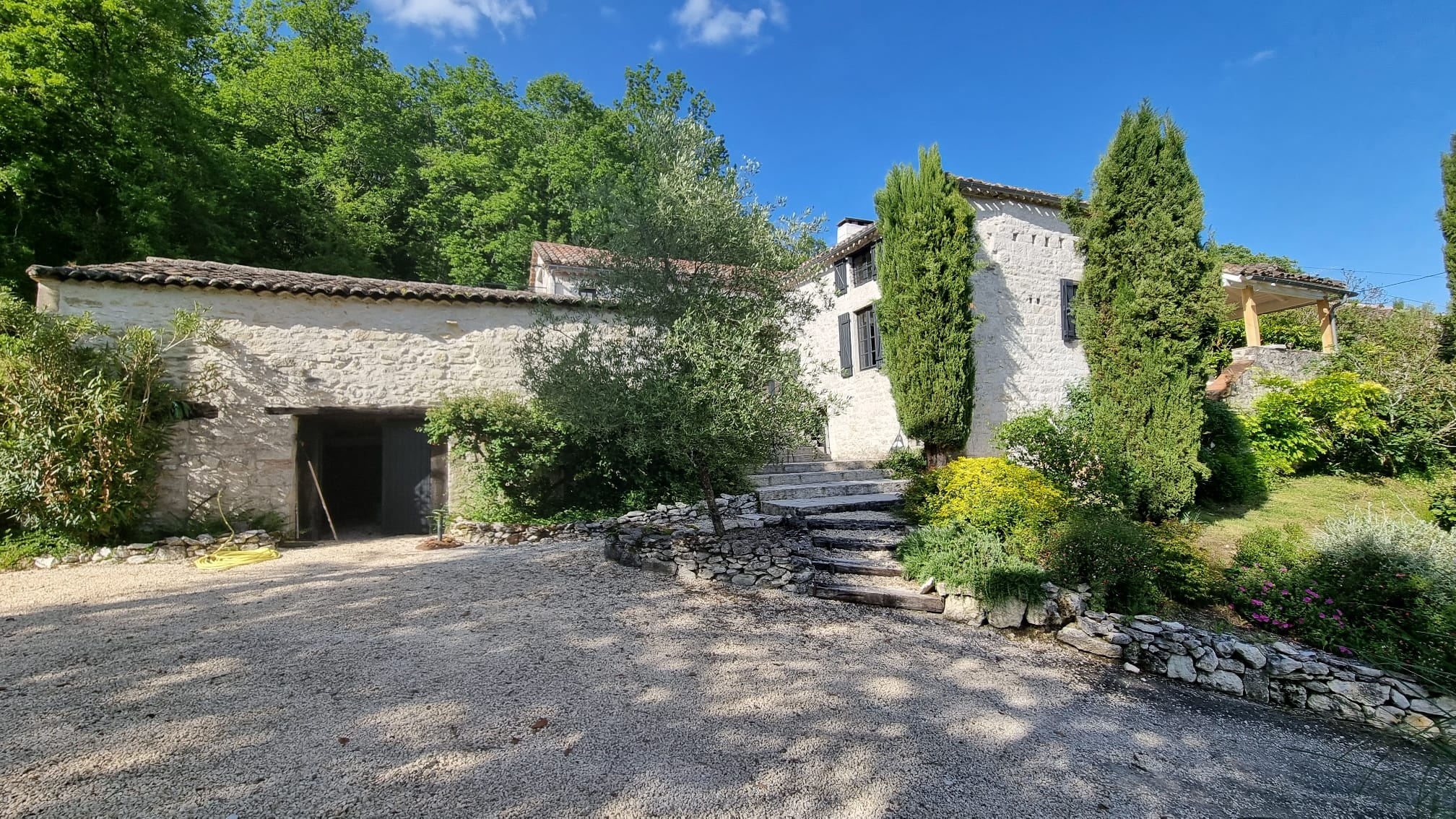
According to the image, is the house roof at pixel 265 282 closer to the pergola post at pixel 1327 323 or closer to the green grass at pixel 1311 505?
the green grass at pixel 1311 505

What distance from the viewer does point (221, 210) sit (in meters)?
12.9

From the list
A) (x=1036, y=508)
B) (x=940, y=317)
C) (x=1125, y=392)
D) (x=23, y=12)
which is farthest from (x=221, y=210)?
(x=1125, y=392)

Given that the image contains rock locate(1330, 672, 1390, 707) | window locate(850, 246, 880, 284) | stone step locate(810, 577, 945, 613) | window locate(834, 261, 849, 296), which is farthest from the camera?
window locate(834, 261, 849, 296)

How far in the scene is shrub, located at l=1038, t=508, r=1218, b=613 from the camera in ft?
16.1

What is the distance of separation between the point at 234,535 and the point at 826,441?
10.9 m

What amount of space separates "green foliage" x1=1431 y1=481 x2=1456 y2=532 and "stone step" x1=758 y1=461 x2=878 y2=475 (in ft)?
21.1

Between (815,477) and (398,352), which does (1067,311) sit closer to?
(815,477)

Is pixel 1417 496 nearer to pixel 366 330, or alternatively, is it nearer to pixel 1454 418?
pixel 1454 418

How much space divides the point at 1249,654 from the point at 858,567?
2.94 m

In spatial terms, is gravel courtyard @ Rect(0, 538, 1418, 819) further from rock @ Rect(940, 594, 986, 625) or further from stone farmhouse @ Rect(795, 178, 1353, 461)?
stone farmhouse @ Rect(795, 178, 1353, 461)

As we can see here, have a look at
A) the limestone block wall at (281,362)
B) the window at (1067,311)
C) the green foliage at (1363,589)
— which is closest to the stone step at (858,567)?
the green foliage at (1363,589)

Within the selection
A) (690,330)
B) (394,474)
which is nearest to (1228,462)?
(690,330)

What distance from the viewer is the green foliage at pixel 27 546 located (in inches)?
250

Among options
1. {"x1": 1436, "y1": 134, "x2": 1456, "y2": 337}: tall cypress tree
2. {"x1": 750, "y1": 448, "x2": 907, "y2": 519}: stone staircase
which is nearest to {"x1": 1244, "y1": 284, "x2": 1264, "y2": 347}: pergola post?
{"x1": 1436, "y1": 134, "x2": 1456, "y2": 337}: tall cypress tree
